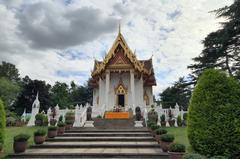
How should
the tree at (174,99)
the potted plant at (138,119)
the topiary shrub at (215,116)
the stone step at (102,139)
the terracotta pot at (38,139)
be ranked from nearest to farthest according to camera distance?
1. the topiary shrub at (215,116)
2. the terracotta pot at (38,139)
3. the stone step at (102,139)
4. the potted plant at (138,119)
5. the tree at (174,99)

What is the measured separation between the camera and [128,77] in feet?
84.5

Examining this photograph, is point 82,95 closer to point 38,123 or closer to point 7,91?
point 7,91

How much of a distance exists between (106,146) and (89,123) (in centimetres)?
743

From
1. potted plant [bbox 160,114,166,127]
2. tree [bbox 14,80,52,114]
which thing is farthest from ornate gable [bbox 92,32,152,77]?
tree [bbox 14,80,52,114]

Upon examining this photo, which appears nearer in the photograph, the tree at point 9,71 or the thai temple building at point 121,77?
the thai temple building at point 121,77

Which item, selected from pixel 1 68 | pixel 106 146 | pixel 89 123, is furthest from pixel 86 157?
pixel 1 68

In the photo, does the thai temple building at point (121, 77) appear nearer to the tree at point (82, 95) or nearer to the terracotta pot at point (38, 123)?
the terracotta pot at point (38, 123)

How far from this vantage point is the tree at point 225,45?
16.6 meters

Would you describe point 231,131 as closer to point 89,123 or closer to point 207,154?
point 207,154

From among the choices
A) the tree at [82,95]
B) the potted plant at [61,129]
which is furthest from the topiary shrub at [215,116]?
the tree at [82,95]

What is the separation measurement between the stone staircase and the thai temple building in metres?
10.1

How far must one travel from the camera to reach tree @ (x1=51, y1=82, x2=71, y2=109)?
171 ft

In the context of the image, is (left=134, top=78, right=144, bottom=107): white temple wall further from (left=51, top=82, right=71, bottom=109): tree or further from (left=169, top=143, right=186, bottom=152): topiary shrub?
(left=51, top=82, right=71, bottom=109): tree

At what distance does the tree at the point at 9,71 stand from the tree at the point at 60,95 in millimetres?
10853
